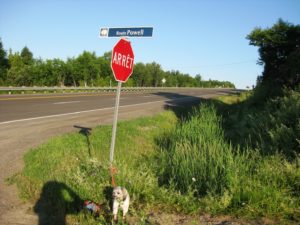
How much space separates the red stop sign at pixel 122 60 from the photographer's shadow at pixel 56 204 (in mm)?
2265

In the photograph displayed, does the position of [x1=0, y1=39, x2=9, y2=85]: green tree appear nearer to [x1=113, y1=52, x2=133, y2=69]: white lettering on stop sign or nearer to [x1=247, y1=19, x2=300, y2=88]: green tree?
[x1=247, y1=19, x2=300, y2=88]: green tree

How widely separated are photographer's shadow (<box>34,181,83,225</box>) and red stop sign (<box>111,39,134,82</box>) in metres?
2.26

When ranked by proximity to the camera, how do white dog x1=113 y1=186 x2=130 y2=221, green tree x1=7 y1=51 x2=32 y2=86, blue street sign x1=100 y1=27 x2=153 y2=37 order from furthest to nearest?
green tree x1=7 y1=51 x2=32 y2=86 < blue street sign x1=100 y1=27 x2=153 y2=37 < white dog x1=113 y1=186 x2=130 y2=221

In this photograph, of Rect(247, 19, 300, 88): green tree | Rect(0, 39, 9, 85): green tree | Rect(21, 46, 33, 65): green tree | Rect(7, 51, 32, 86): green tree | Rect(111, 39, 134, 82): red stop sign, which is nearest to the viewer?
Rect(111, 39, 134, 82): red stop sign

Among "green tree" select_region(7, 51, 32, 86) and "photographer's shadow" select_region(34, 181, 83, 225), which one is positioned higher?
"green tree" select_region(7, 51, 32, 86)

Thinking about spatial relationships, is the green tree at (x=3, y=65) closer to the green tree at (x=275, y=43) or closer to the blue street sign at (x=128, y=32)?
the green tree at (x=275, y=43)

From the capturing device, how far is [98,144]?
9070mm

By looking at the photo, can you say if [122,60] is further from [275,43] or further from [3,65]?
[3,65]

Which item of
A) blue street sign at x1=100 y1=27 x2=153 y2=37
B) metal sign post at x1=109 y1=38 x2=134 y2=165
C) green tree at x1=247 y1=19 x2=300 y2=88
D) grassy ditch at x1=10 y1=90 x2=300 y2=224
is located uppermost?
green tree at x1=247 y1=19 x2=300 y2=88

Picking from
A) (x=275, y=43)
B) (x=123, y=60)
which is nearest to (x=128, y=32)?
(x=123, y=60)

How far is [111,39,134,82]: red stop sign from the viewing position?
5.88 meters

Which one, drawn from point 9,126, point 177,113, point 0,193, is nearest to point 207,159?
point 0,193

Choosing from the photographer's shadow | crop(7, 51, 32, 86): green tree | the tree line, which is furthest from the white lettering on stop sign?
crop(7, 51, 32, 86): green tree

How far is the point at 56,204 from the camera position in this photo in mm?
5609
